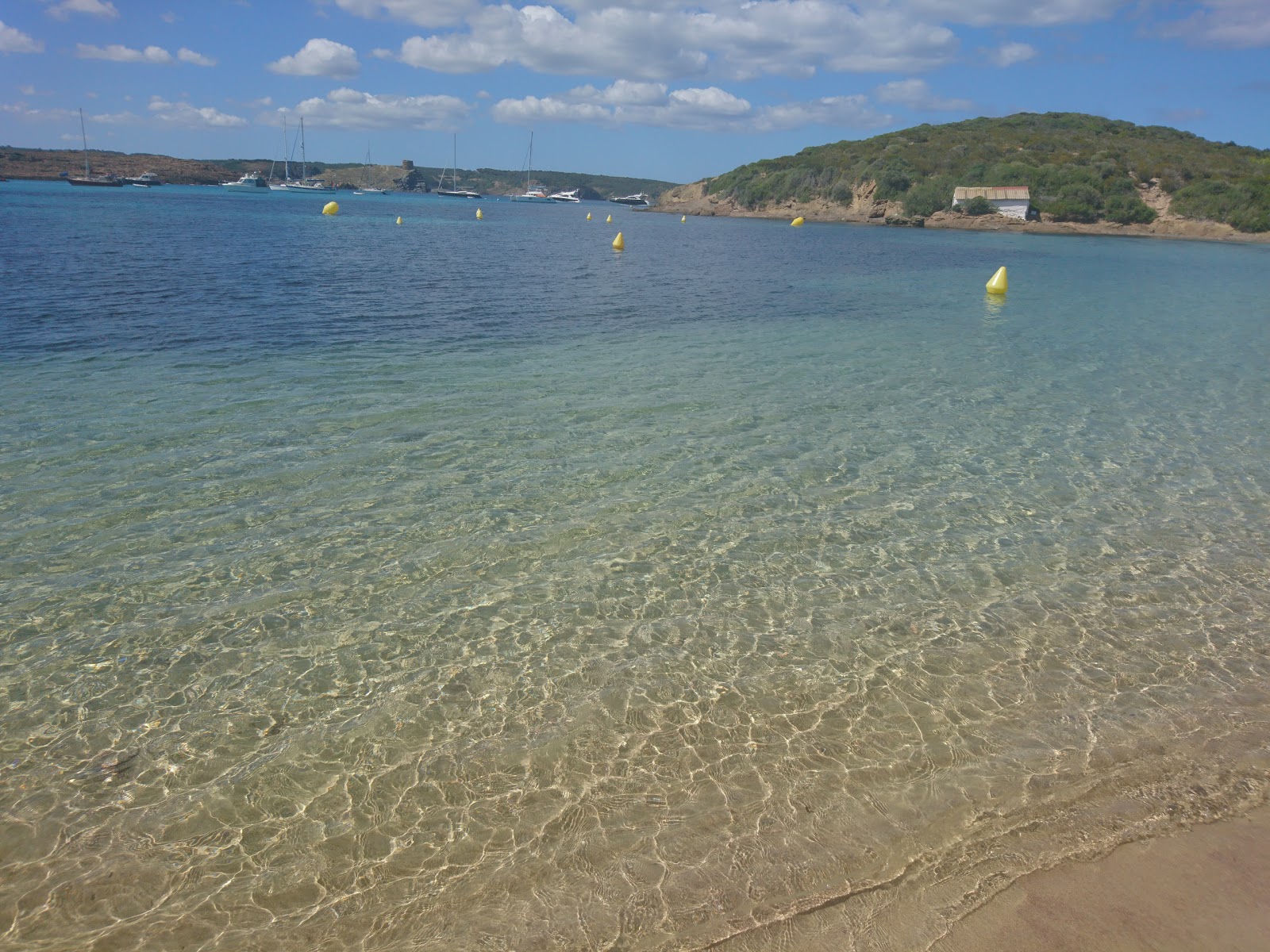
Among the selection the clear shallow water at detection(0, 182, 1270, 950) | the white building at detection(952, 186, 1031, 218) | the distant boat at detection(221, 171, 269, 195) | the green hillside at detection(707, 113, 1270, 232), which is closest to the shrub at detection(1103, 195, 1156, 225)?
the green hillside at detection(707, 113, 1270, 232)

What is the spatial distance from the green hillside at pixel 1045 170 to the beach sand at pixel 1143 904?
344 feet

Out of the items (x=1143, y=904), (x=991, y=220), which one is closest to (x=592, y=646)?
(x=1143, y=904)

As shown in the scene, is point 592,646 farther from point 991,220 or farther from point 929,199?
point 929,199

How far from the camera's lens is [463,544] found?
7.46m

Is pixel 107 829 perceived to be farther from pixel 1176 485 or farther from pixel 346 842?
pixel 1176 485

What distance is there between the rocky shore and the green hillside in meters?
1.24

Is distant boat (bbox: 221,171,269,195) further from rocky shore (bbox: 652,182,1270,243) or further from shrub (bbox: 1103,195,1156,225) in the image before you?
shrub (bbox: 1103,195,1156,225)

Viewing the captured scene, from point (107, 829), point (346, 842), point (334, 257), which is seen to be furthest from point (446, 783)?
point (334, 257)

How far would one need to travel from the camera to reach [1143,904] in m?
3.83

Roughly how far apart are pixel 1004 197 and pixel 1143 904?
10639cm

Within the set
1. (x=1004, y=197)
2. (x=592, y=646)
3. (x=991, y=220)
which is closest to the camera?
(x=592, y=646)

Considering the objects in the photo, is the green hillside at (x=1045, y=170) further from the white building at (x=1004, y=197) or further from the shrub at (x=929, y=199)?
the white building at (x=1004, y=197)

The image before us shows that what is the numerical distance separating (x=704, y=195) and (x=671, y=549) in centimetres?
15562

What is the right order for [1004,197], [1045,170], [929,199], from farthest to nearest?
[929,199] < [1045,170] < [1004,197]
